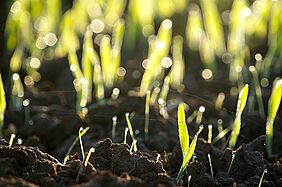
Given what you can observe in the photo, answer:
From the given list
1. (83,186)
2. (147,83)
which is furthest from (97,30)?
(83,186)

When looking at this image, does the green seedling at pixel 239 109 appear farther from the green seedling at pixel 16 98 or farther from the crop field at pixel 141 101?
the green seedling at pixel 16 98

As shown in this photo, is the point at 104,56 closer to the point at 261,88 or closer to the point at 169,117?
the point at 169,117

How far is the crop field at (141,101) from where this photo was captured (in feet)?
4.63

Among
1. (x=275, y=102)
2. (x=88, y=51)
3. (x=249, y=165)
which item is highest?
(x=88, y=51)

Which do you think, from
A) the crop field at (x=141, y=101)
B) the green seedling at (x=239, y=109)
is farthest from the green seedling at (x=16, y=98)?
the green seedling at (x=239, y=109)

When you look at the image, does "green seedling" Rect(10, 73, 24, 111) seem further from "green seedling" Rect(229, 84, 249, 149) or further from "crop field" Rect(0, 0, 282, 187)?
"green seedling" Rect(229, 84, 249, 149)

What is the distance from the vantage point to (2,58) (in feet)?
9.76

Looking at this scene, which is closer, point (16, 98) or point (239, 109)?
point (239, 109)

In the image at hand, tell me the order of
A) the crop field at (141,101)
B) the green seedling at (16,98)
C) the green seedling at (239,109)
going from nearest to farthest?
1. the crop field at (141,101)
2. the green seedling at (239,109)
3. the green seedling at (16,98)

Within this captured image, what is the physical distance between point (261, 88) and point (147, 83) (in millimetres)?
548

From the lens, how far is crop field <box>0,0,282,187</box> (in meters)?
1.41

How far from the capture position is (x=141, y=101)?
7.00 ft

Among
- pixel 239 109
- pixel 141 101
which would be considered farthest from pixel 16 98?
pixel 239 109

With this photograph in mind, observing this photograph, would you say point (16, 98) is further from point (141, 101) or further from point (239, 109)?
point (239, 109)
